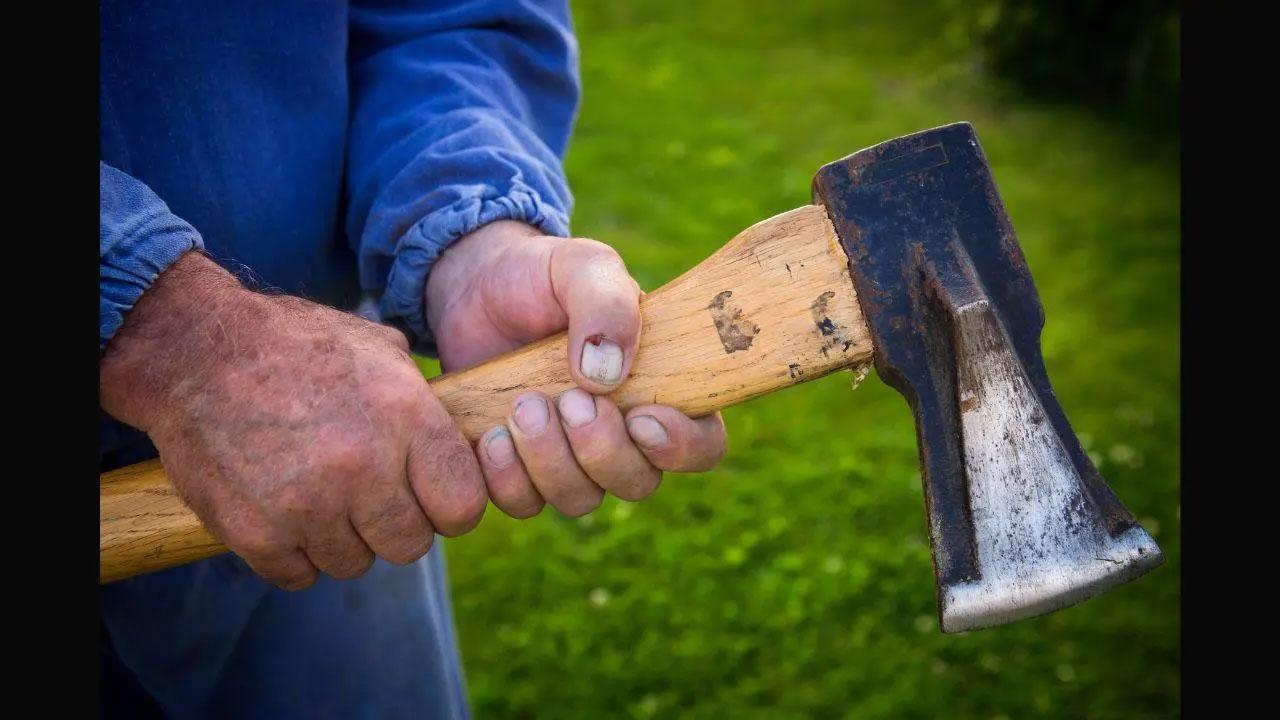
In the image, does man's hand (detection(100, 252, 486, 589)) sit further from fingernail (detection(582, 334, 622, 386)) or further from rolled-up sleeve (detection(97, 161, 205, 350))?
fingernail (detection(582, 334, 622, 386))

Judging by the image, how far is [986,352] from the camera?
1.55 metres

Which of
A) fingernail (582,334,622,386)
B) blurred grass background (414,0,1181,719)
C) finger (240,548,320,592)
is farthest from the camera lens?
blurred grass background (414,0,1181,719)

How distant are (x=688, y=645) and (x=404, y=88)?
2.28 m

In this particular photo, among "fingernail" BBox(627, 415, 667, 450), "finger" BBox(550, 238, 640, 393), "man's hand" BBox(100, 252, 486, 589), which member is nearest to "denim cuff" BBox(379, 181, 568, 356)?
"finger" BBox(550, 238, 640, 393)

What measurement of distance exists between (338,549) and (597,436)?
0.45m

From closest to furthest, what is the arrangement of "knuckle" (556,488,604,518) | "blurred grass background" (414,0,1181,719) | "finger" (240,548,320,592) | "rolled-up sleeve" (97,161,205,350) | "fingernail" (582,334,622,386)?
"rolled-up sleeve" (97,161,205,350) < "finger" (240,548,320,592) < "fingernail" (582,334,622,386) < "knuckle" (556,488,604,518) < "blurred grass background" (414,0,1181,719)

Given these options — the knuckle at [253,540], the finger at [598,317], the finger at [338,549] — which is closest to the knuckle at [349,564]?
the finger at [338,549]

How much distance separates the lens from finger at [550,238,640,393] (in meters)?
1.60

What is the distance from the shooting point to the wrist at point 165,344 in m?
1.43

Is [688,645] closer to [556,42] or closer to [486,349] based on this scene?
[486,349]

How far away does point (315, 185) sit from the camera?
1.87 m

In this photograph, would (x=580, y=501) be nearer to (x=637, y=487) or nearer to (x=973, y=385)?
(x=637, y=487)

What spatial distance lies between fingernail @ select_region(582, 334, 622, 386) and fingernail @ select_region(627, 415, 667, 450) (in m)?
0.11

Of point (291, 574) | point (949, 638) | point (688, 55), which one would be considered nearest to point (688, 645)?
point (949, 638)
